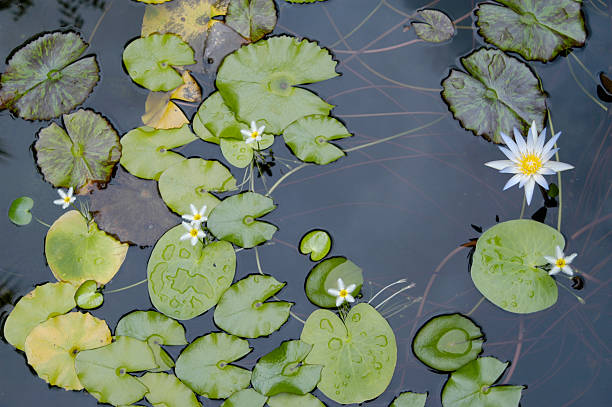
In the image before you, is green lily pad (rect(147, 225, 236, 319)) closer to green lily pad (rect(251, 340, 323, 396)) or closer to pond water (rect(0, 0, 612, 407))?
pond water (rect(0, 0, 612, 407))

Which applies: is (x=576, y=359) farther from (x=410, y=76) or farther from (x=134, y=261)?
(x=134, y=261)

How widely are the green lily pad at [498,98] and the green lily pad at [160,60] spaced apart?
1.42 m

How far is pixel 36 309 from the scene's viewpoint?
7.49 ft

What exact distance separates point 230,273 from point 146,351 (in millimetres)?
→ 529

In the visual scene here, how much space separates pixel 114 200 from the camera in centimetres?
237

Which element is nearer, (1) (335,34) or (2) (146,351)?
(2) (146,351)

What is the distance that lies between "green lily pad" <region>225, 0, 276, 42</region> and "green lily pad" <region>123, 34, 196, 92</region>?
287mm

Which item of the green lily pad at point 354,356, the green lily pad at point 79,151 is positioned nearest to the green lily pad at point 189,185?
the green lily pad at point 79,151

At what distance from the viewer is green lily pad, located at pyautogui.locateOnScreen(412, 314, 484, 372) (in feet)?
6.97

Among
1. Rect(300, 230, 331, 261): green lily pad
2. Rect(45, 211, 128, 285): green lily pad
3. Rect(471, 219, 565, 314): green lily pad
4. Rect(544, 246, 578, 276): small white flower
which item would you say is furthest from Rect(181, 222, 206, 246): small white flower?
Rect(544, 246, 578, 276): small white flower

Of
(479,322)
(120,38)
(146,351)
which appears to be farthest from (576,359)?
(120,38)

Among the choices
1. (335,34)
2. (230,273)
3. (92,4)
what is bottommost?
(230,273)

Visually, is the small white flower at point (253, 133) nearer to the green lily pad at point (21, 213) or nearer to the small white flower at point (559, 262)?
the green lily pad at point (21, 213)

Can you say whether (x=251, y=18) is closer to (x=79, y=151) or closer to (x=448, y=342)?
(x=79, y=151)
